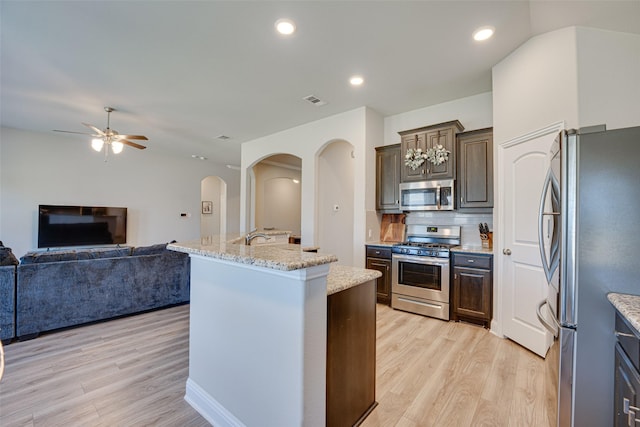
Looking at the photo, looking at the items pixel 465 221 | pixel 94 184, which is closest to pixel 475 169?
pixel 465 221

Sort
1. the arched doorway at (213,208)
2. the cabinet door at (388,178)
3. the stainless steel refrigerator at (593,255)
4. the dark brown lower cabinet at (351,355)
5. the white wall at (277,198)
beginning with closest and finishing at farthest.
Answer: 1. the stainless steel refrigerator at (593,255)
2. the dark brown lower cabinet at (351,355)
3. the cabinet door at (388,178)
4. the white wall at (277,198)
5. the arched doorway at (213,208)

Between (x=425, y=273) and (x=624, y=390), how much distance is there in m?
2.45

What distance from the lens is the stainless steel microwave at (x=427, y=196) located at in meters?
3.74

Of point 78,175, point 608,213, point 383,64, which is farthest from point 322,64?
point 78,175

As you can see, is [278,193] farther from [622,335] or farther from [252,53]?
[622,335]

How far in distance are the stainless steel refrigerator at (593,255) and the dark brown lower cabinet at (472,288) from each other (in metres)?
1.82

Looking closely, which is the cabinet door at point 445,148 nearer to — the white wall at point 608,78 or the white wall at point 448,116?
the white wall at point 448,116

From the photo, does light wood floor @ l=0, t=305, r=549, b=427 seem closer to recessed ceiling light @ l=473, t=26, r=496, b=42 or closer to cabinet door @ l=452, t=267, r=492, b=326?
cabinet door @ l=452, t=267, r=492, b=326

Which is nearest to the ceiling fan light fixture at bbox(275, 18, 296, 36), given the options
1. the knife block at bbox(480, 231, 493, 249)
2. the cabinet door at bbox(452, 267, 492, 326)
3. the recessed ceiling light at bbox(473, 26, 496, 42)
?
the recessed ceiling light at bbox(473, 26, 496, 42)

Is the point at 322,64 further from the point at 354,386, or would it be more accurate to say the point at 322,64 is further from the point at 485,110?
the point at 354,386

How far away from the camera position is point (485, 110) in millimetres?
3801

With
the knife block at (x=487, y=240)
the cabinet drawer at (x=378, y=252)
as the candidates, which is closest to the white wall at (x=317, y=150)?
the cabinet drawer at (x=378, y=252)

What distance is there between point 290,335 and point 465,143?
134 inches

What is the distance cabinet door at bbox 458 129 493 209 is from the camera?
344 centimetres
